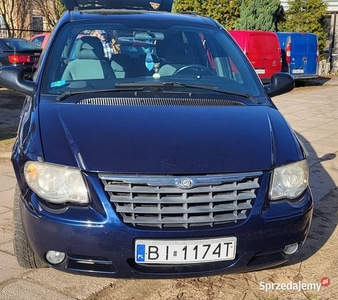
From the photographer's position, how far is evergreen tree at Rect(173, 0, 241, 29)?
2042cm

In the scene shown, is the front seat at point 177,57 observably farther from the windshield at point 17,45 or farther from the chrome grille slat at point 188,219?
the windshield at point 17,45

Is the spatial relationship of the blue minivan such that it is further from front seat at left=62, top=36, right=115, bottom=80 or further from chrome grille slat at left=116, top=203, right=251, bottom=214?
chrome grille slat at left=116, top=203, right=251, bottom=214

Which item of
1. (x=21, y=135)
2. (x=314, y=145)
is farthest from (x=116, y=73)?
(x=314, y=145)

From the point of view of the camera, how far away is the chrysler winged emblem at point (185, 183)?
266 centimetres

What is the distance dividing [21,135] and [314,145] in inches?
216

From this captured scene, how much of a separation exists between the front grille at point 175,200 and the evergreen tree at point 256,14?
18.9m

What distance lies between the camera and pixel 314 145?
25.2 ft

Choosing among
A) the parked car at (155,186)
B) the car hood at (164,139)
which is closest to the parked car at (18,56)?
the parked car at (155,186)

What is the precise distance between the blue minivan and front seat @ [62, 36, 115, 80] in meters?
13.5

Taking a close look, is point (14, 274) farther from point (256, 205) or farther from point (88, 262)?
point (256, 205)

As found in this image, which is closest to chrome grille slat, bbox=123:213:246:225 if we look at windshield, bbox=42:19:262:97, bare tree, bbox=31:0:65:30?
windshield, bbox=42:19:262:97

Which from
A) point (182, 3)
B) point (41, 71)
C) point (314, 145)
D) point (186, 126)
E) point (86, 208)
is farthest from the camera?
point (182, 3)

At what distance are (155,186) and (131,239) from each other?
1.01 ft

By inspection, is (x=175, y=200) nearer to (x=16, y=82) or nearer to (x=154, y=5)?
(x=16, y=82)
